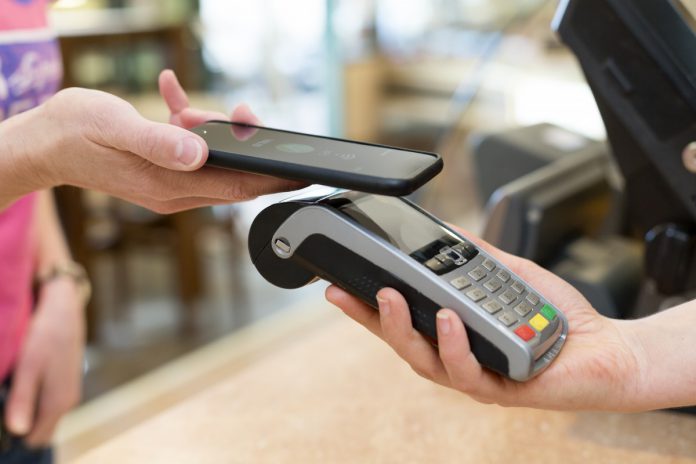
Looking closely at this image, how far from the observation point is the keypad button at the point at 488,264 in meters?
0.61

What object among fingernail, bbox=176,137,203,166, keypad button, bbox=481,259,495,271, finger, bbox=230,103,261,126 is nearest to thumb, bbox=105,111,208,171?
fingernail, bbox=176,137,203,166

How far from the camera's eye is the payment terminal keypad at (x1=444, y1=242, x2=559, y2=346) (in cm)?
55

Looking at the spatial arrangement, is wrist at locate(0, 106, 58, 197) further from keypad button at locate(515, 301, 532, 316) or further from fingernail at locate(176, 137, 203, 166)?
keypad button at locate(515, 301, 532, 316)

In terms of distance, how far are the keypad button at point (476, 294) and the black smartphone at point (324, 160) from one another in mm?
88

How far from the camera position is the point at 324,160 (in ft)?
1.84

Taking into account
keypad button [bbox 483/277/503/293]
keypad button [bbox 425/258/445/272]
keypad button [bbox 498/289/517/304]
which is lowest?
keypad button [bbox 498/289/517/304]

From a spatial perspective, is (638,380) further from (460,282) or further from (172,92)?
(172,92)

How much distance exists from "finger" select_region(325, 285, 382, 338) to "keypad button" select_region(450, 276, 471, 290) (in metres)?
0.07

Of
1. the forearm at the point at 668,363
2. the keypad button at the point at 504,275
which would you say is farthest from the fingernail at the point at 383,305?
the forearm at the point at 668,363

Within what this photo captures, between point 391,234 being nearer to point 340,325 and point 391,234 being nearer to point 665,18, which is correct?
point 665,18

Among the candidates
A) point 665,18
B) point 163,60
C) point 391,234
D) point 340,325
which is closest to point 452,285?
point 391,234

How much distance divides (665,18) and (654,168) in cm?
15

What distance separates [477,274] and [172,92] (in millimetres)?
340

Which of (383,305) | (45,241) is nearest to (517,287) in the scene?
(383,305)
